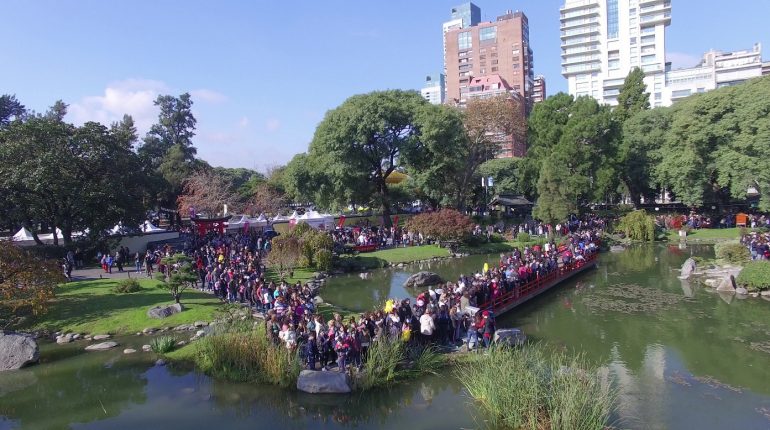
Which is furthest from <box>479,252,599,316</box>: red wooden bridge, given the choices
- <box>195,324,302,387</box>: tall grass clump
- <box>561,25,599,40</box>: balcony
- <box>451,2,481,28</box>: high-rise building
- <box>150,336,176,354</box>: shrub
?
<box>451,2,481,28</box>: high-rise building

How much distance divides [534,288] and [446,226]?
13.6 meters

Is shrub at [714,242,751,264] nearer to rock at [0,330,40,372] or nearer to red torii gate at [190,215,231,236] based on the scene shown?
rock at [0,330,40,372]

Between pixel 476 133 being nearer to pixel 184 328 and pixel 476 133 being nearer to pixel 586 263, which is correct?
pixel 586 263

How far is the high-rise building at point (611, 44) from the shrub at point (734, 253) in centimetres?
9164

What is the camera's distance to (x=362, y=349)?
13281 mm

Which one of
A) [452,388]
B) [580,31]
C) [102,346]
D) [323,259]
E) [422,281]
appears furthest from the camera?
[580,31]

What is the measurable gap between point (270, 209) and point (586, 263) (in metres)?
39.1

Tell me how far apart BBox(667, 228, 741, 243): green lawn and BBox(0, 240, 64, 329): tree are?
41326 millimetres

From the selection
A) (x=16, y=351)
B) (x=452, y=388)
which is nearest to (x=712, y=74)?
(x=452, y=388)

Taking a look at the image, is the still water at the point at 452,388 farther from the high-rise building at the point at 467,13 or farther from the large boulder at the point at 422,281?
the high-rise building at the point at 467,13

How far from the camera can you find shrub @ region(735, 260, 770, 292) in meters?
21.5

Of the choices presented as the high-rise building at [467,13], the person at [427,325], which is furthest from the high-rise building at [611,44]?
the person at [427,325]

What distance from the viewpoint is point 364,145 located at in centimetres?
4391

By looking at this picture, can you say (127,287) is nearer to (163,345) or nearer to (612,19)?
(163,345)
